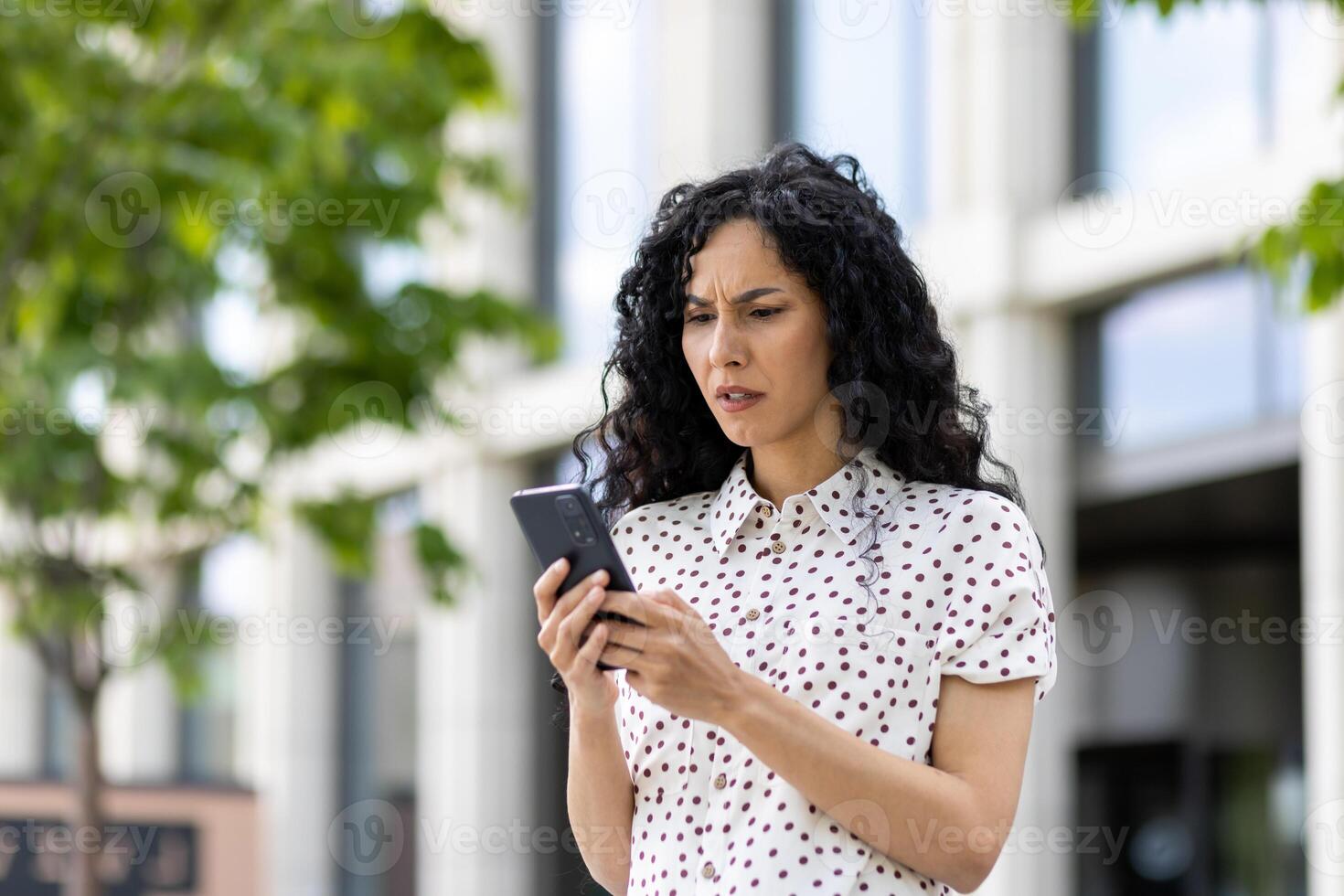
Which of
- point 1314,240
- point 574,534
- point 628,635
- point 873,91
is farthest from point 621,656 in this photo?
point 873,91

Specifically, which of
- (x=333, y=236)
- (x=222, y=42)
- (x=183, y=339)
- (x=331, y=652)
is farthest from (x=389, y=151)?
(x=331, y=652)

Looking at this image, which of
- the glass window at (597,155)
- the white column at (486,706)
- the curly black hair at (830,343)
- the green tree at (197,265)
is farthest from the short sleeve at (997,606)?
the white column at (486,706)

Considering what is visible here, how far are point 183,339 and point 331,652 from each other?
9316mm

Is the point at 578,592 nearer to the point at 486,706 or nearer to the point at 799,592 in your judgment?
the point at 799,592

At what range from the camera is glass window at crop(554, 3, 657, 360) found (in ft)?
45.6

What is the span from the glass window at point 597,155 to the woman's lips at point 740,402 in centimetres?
1084

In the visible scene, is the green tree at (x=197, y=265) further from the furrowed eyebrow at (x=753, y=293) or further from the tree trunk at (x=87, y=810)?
the furrowed eyebrow at (x=753, y=293)

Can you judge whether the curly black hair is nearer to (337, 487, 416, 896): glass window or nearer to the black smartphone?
the black smartphone

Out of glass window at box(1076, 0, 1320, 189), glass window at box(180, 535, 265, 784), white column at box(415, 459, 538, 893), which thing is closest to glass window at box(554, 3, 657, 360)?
white column at box(415, 459, 538, 893)

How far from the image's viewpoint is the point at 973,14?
35.2 feet

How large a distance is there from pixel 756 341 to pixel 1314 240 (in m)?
2.30

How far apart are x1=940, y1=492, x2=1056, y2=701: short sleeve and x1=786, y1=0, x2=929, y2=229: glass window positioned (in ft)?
29.0

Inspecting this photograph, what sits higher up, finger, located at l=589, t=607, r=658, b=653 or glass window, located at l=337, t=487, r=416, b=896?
finger, located at l=589, t=607, r=658, b=653

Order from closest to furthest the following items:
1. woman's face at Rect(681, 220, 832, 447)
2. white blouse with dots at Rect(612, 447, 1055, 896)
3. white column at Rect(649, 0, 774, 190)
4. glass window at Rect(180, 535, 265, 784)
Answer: white blouse with dots at Rect(612, 447, 1055, 896), woman's face at Rect(681, 220, 832, 447), white column at Rect(649, 0, 774, 190), glass window at Rect(180, 535, 265, 784)
